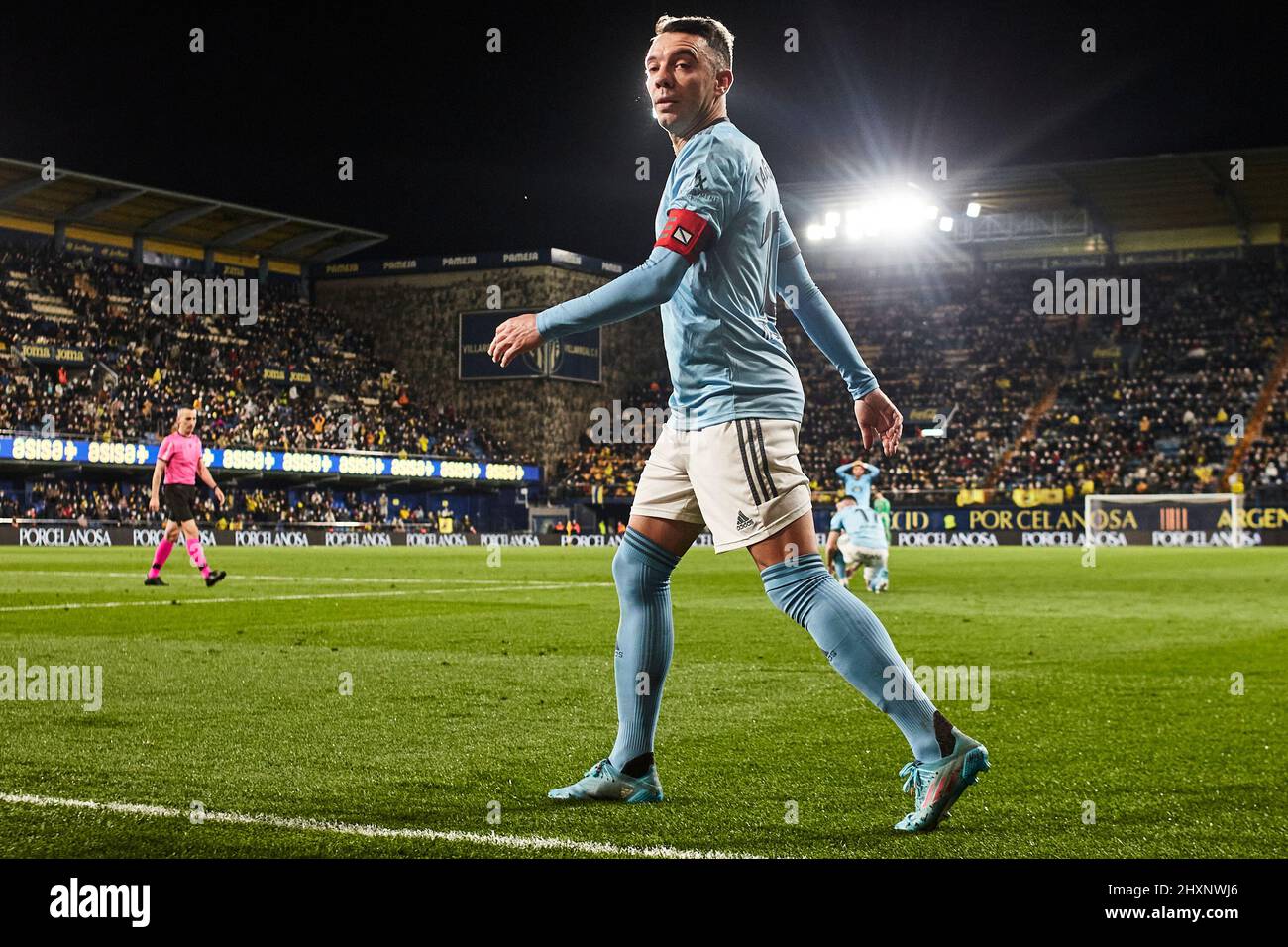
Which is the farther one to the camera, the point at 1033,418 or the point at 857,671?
the point at 1033,418

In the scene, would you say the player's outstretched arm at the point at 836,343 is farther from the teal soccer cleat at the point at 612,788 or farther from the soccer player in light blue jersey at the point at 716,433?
the teal soccer cleat at the point at 612,788

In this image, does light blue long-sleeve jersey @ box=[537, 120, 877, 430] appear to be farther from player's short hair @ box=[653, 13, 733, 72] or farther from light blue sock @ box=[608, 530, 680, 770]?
light blue sock @ box=[608, 530, 680, 770]

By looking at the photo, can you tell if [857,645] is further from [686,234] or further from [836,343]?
[686,234]

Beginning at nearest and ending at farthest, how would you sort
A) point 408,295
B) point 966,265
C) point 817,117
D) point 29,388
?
1. point 817,117
2. point 29,388
3. point 966,265
4. point 408,295

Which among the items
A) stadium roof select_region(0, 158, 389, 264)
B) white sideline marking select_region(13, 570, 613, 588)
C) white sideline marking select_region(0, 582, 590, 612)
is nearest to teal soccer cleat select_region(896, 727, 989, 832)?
white sideline marking select_region(0, 582, 590, 612)

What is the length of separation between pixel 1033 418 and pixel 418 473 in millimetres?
23931

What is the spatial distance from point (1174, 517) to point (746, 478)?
4338cm

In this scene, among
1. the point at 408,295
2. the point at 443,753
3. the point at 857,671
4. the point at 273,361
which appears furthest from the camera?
the point at 408,295

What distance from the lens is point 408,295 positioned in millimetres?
70750

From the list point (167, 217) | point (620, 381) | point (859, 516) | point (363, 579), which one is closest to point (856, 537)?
point (859, 516)

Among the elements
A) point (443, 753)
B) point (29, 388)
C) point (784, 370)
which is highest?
point (29, 388)
